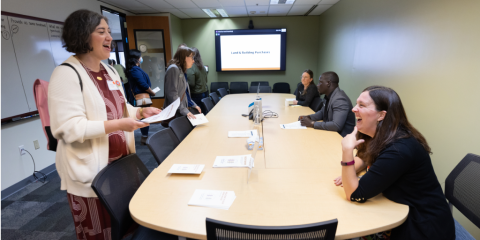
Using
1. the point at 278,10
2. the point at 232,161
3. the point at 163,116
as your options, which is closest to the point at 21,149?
the point at 163,116

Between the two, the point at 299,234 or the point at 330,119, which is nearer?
the point at 299,234

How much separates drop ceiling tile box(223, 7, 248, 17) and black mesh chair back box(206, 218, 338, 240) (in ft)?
18.9

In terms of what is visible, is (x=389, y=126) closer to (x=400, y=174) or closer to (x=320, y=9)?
(x=400, y=174)

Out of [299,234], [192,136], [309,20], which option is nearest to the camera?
[299,234]

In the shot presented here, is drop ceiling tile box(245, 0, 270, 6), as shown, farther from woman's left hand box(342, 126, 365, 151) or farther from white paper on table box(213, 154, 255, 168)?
woman's left hand box(342, 126, 365, 151)

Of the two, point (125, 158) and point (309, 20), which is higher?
point (309, 20)

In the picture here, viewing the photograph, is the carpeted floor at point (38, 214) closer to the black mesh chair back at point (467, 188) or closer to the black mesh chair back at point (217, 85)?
the black mesh chair back at point (467, 188)

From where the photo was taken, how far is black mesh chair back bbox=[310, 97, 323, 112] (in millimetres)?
3678

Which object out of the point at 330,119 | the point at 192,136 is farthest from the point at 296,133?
the point at 192,136

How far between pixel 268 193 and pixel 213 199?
304 mm

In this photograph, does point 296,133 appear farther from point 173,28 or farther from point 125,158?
point 173,28

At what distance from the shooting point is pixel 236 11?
6.07 meters

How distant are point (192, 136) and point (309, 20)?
5989mm

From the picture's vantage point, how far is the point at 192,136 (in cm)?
236
